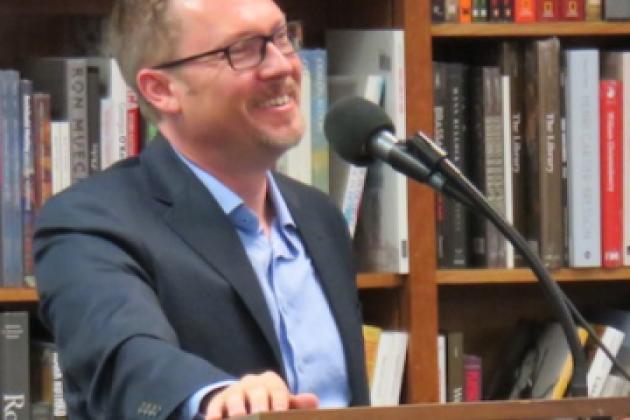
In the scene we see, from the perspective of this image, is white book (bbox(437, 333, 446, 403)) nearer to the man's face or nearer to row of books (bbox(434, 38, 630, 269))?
row of books (bbox(434, 38, 630, 269))

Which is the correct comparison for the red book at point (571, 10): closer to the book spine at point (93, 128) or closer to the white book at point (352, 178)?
the white book at point (352, 178)

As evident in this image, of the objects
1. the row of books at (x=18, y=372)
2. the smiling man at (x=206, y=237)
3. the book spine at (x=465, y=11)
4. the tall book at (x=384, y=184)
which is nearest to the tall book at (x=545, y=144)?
the book spine at (x=465, y=11)

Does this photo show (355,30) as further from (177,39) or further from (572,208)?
(177,39)

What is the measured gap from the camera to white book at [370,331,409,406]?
228 cm

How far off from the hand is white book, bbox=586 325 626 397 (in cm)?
122

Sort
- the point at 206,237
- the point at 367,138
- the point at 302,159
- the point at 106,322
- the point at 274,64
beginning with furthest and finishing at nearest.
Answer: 1. the point at 302,159
2. the point at 274,64
3. the point at 206,237
4. the point at 367,138
5. the point at 106,322

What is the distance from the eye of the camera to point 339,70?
238 cm

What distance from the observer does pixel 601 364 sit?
2387 mm

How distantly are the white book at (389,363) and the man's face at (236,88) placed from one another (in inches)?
23.0

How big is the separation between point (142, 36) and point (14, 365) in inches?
22.8

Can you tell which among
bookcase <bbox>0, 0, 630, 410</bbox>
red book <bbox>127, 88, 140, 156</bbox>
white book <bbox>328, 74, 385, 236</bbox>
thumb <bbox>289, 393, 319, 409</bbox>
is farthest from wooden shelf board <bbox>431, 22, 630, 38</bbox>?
thumb <bbox>289, 393, 319, 409</bbox>

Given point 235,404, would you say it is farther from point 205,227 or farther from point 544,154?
point 544,154

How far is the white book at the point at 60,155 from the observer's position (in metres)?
2.17

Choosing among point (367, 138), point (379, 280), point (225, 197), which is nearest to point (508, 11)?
point (379, 280)
